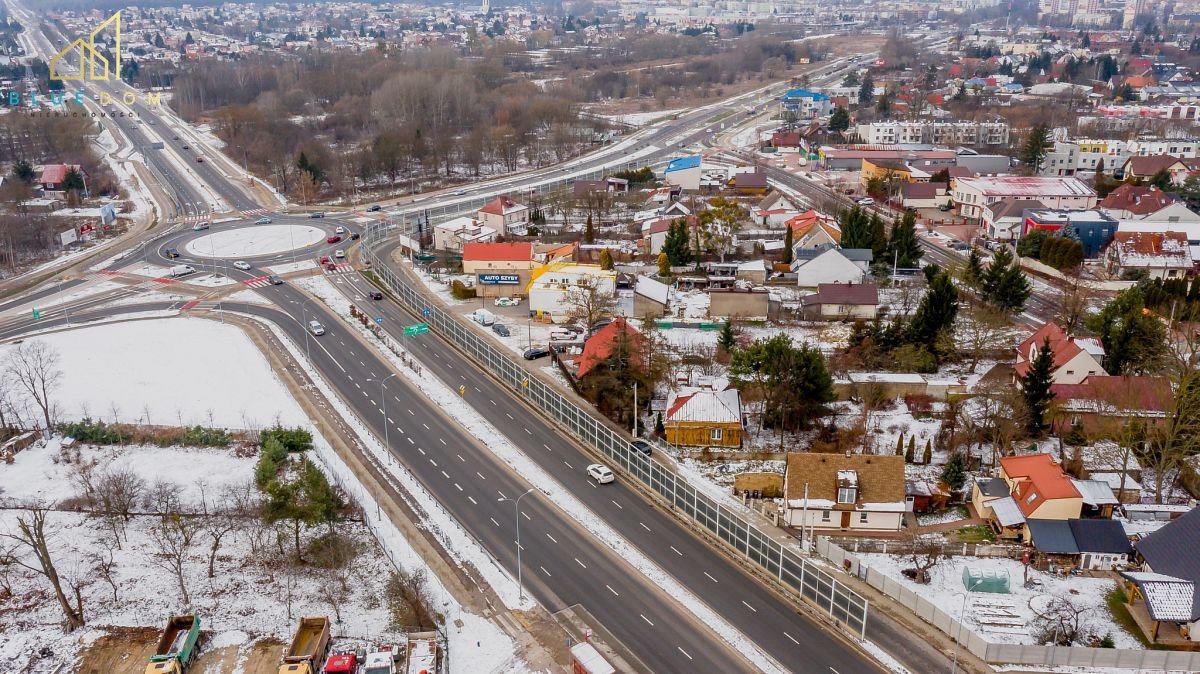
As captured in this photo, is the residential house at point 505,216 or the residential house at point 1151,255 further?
the residential house at point 505,216

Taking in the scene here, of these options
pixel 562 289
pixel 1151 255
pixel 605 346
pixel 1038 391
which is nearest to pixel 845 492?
pixel 1038 391

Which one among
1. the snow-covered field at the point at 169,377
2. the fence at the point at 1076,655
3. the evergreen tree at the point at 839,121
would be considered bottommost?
the fence at the point at 1076,655

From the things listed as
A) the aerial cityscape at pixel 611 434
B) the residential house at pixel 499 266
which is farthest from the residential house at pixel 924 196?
the residential house at pixel 499 266

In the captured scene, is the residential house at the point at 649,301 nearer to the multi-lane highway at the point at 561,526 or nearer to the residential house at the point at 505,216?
the multi-lane highway at the point at 561,526

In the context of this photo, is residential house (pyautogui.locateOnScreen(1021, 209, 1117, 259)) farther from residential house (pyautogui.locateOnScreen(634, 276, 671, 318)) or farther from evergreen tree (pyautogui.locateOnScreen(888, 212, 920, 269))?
residential house (pyautogui.locateOnScreen(634, 276, 671, 318))

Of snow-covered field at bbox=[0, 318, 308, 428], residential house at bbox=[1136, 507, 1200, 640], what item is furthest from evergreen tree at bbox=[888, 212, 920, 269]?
snow-covered field at bbox=[0, 318, 308, 428]

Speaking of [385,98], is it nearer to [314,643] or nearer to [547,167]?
[547,167]
